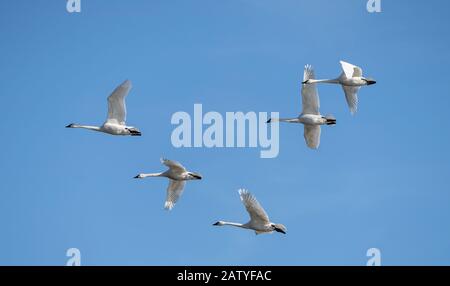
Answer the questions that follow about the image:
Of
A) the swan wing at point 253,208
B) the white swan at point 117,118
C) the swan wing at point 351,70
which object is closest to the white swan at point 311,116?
the swan wing at point 351,70

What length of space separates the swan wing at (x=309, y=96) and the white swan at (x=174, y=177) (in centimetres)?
629

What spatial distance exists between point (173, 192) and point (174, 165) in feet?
8.14

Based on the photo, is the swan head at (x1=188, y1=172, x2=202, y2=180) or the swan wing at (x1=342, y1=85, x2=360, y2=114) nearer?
the swan head at (x1=188, y1=172, x2=202, y2=180)

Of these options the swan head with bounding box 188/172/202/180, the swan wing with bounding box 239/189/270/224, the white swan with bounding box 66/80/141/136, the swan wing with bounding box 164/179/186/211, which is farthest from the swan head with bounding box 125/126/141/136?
the swan wing with bounding box 239/189/270/224

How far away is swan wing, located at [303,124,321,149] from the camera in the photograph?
6462 centimetres

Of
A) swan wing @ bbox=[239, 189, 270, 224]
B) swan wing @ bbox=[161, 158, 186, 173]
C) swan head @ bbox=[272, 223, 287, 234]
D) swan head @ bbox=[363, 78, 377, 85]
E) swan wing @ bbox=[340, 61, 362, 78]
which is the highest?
swan wing @ bbox=[340, 61, 362, 78]

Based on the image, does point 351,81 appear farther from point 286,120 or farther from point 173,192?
point 173,192

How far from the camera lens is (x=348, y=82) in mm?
63281

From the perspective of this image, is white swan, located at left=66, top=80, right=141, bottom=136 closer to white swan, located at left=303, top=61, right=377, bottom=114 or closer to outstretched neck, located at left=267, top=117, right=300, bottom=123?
outstretched neck, located at left=267, top=117, right=300, bottom=123

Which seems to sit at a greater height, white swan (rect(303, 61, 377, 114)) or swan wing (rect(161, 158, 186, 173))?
white swan (rect(303, 61, 377, 114))
